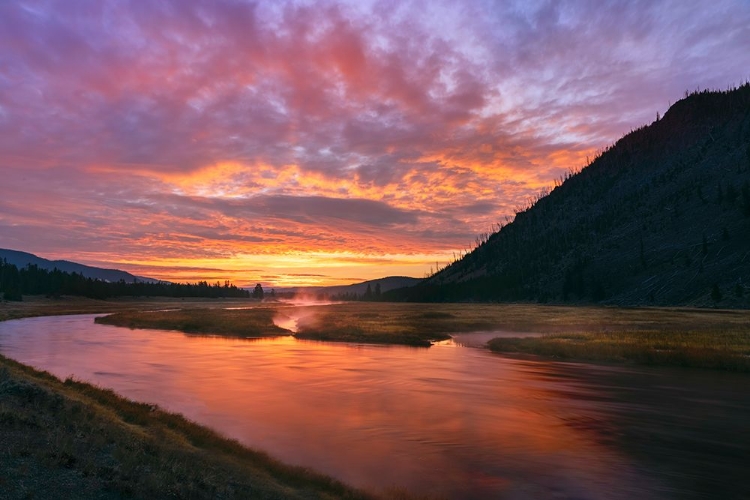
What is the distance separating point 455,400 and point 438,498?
1599 cm

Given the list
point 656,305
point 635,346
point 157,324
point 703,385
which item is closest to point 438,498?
point 703,385

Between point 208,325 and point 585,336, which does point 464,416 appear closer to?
point 585,336

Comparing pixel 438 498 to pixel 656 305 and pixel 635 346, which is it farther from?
pixel 656 305

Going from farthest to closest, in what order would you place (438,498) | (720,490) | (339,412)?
(339,412), (720,490), (438,498)

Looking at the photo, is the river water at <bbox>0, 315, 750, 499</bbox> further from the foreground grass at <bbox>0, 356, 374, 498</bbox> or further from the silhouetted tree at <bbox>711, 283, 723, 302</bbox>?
the silhouetted tree at <bbox>711, 283, 723, 302</bbox>

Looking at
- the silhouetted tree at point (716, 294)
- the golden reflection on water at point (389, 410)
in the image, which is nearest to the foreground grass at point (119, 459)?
the golden reflection on water at point (389, 410)

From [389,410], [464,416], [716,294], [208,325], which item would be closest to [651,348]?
[464,416]

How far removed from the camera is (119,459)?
13.1 metres

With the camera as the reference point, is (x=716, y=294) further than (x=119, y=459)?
Yes

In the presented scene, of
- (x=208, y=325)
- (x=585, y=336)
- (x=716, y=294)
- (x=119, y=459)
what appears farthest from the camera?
(x=716, y=294)

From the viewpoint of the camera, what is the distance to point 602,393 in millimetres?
32250

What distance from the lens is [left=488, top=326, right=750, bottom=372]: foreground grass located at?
41.5m

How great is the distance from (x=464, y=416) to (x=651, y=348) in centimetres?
2947

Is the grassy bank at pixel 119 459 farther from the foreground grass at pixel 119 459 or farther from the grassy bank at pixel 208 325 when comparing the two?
the grassy bank at pixel 208 325
